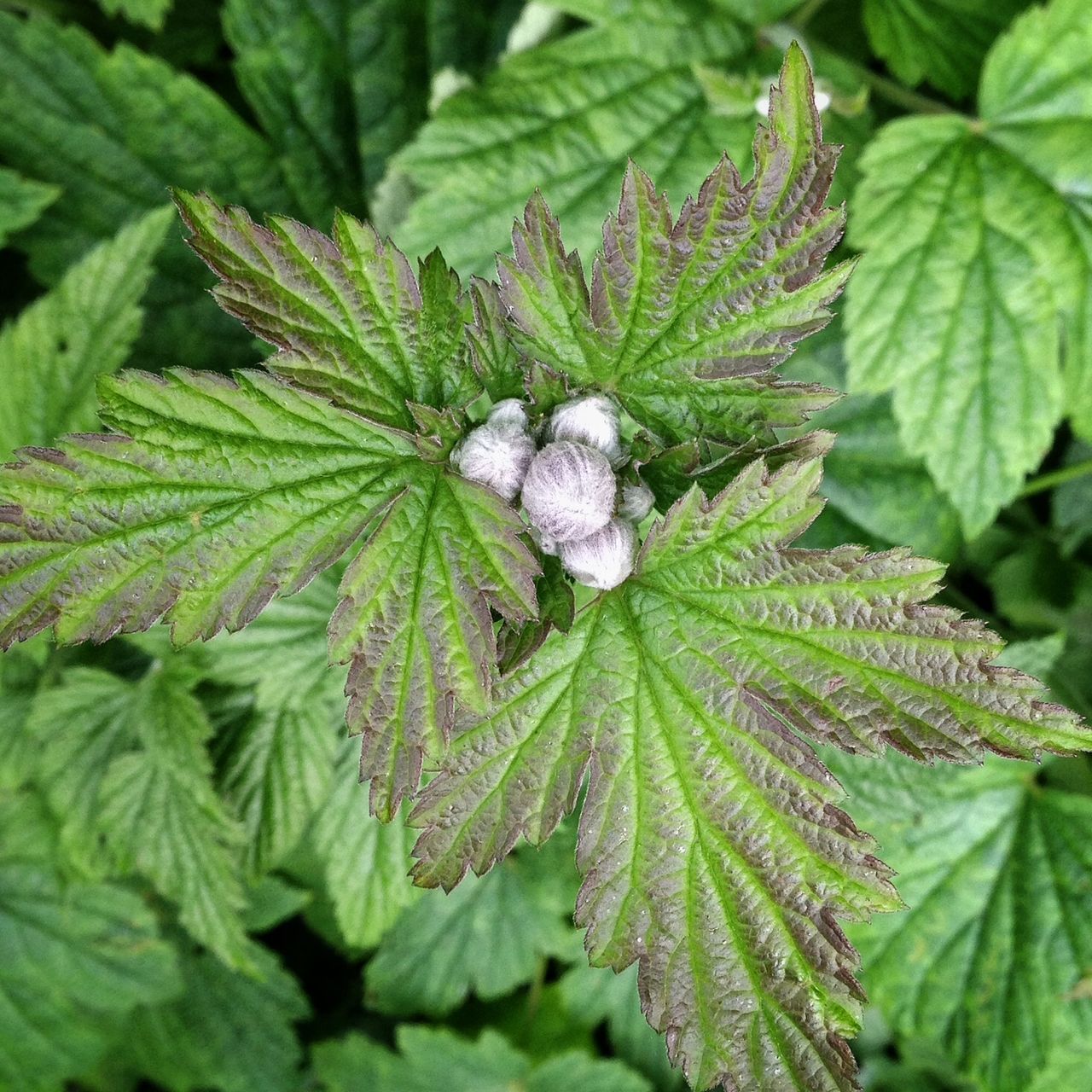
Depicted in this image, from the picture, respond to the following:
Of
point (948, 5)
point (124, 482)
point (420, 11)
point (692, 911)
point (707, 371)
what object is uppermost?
point (948, 5)

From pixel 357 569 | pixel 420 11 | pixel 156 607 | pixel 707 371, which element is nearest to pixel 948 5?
pixel 420 11

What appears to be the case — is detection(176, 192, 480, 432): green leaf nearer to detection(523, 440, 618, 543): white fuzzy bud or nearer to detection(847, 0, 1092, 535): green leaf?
detection(523, 440, 618, 543): white fuzzy bud

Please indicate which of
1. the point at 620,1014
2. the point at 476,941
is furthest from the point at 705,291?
the point at 620,1014

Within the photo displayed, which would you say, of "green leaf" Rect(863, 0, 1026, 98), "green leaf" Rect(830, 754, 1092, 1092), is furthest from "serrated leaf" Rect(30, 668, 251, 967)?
"green leaf" Rect(863, 0, 1026, 98)

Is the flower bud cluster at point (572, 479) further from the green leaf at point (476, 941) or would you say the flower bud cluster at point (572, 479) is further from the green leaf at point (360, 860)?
the green leaf at point (476, 941)

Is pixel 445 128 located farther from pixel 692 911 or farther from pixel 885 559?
pixel 692 911

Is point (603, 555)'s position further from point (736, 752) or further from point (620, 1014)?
point (620, 1014)

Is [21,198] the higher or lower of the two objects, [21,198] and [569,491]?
the higher
